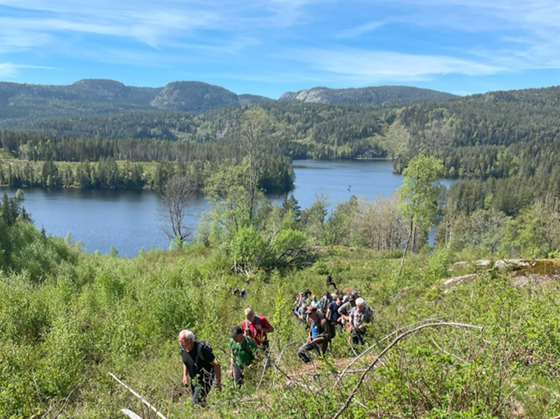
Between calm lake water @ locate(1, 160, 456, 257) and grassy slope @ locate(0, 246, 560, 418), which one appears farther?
calm lake water @ locate(1, 160, 456, 257)

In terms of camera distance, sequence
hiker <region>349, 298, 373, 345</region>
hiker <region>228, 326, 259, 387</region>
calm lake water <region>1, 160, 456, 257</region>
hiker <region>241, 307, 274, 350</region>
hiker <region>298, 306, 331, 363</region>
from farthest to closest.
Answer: calm lake water <region>1, 160, 456, 257</region> < hiker <region>349, 298, 373, 345</region> < hiker <region>298, 306, 331, 363</region> < hiker <region>241, 307, 274, 350</region> < hiker <region>228, 326, 259, 387</region>

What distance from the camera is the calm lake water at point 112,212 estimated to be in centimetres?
5116

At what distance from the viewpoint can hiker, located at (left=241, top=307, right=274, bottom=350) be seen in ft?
19.8

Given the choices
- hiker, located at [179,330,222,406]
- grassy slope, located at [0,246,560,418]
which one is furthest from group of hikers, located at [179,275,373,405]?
grassy slope, located at [0,246,560,418]

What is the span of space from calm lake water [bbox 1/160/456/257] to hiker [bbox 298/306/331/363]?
28.7 m

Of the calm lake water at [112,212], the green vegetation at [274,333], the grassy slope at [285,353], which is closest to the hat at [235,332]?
the grassy slope at [285,353]

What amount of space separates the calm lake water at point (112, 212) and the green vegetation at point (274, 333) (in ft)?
49.2

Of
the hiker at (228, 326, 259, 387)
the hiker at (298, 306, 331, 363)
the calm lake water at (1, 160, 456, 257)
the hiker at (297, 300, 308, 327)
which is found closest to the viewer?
the hiker at (228, 326, 259, 387)

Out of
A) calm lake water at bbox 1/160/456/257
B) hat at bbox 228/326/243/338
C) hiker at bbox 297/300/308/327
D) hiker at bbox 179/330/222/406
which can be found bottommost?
calm lake water at bbox 1/160/456/257

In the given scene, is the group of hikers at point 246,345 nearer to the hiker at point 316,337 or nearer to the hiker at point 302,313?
the hiker at point 316,337

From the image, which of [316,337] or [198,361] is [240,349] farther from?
[316,337]

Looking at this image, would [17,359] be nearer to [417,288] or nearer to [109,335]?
[109,335]

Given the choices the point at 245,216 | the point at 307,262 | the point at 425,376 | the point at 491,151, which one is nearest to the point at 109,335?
the point at 425,376

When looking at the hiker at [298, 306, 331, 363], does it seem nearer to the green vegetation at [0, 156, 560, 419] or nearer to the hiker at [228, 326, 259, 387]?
the green vegetation at [0, 156, 560, 419]
